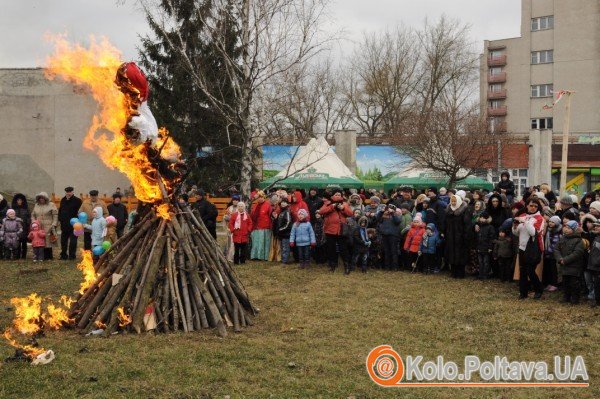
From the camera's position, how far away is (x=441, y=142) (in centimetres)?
2789

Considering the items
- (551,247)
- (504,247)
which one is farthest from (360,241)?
(551,247)

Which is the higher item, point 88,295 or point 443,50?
point 443,50

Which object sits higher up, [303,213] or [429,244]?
[303,213]

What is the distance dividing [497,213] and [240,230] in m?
6.24

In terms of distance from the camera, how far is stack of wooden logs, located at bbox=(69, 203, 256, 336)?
8.63 metres

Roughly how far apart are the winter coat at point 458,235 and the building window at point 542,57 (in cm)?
4586

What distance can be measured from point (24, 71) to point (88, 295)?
25839 mm

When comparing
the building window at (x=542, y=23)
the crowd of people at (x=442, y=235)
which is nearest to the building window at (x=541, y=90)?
the building window at (x=542, y=23)

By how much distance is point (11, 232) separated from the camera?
54.6ft

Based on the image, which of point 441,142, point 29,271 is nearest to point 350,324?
point 29,271

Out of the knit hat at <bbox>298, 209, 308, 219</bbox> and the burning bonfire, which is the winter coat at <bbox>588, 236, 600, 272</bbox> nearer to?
the burning bonfire

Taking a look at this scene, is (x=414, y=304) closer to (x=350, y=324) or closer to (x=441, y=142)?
(x=350, y=324)

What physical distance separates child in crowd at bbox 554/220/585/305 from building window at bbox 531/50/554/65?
4805 cm

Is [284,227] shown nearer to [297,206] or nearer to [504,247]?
[297,206]
